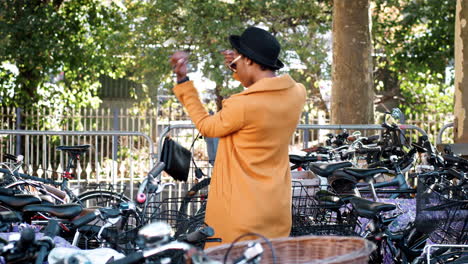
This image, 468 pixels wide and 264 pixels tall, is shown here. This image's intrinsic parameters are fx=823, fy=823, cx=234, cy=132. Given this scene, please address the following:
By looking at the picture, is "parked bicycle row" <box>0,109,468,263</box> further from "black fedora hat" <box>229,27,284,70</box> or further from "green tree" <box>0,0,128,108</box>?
"green tree" <box>0,0,128,108</box>

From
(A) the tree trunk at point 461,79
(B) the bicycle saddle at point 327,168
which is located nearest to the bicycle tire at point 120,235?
(B) the bicycle saddle at point 327,168

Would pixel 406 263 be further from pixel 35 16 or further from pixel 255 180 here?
pixel 35 16

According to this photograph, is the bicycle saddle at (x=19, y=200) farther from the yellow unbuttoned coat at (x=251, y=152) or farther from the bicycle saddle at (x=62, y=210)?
the yellow unbuttoned coat at (x=251, y=152)

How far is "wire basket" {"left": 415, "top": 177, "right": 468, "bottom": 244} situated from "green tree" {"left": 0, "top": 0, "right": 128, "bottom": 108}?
49.9 feet

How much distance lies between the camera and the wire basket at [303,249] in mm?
3311

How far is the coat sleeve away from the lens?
452 centimetres

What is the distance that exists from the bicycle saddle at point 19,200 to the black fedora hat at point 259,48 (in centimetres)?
158

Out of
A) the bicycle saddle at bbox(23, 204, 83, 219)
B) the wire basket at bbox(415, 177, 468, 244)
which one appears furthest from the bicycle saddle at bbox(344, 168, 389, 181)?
the bicycle saddle at bbox(23, 204, 83, 219)

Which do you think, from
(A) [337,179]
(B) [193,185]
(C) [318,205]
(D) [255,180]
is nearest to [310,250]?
(D) [255,180]

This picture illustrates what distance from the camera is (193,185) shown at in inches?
Answer: 338

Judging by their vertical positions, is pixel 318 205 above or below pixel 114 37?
below

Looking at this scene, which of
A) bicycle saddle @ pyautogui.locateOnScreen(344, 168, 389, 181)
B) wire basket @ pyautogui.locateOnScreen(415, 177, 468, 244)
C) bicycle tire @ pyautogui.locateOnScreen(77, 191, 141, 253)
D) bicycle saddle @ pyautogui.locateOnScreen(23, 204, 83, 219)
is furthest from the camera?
bicycle saddle @ pyautogui.locateOnScreen(344, 168, 389, 181)

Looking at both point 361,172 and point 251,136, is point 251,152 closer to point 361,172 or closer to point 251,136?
point 251,136

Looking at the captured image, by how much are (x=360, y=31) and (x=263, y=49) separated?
32.8ft
